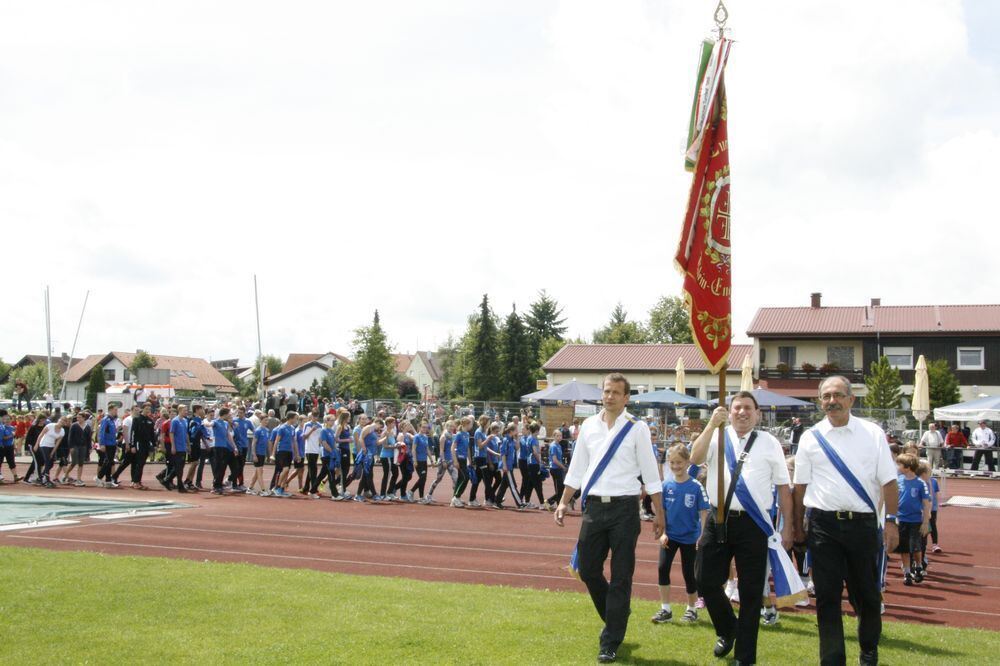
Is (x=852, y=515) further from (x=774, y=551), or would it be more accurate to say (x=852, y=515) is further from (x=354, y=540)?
(x=354, y=540)

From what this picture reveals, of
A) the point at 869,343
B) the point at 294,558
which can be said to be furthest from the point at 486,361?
the point at 294,558

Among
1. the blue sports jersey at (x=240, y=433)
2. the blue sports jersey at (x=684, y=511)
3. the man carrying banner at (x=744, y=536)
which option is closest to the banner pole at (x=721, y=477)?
the man carrying banner at (x=744, y=536)

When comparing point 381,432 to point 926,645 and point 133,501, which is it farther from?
point 926,645

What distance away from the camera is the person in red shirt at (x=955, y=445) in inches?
Result: 1224

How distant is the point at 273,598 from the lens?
876cm

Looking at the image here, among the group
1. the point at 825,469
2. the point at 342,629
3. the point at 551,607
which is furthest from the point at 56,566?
the point at 825,469

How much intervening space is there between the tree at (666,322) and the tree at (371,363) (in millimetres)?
35656

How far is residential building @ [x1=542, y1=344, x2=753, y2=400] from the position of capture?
65312mm

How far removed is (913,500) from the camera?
11.9 m

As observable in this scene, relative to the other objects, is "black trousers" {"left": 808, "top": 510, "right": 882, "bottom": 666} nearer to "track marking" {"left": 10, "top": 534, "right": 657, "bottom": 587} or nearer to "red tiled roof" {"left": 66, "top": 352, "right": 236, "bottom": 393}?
"track marking" {"left": 10, "top": 534, "right": 657, "bottom": 587}

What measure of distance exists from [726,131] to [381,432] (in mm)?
15755

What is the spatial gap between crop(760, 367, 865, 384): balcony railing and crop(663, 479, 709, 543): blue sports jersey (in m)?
48.1

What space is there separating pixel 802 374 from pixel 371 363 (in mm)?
40741

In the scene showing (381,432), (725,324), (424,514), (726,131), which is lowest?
(424,514)
